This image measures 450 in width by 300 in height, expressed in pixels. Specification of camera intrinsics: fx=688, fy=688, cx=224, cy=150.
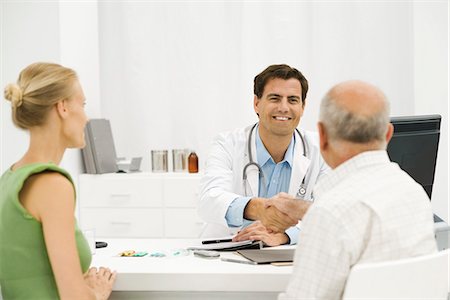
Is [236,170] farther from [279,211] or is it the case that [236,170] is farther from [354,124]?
[354,124]

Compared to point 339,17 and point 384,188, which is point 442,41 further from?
point 384,188

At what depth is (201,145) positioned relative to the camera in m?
5.00

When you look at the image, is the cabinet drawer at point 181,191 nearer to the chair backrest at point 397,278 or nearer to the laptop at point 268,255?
the laptop at point 268,255

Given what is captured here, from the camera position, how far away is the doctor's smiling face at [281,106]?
3.07 m

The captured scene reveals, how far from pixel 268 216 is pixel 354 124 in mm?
984

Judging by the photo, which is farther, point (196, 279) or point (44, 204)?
point (196, 279)

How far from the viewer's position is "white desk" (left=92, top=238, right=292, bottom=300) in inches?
83.1

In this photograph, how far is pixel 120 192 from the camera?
15.2 feet

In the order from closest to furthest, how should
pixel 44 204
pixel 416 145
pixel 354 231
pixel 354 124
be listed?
pixel 354 231 → pixel 354 124 → pixel 44 204 → pixel 416 145

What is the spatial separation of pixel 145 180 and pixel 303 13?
164 centimetres

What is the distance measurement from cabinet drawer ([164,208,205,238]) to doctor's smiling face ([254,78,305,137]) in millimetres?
1616

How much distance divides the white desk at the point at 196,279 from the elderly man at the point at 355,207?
411 millimetres

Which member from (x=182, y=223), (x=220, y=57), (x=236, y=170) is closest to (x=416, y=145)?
(x=236, y=170)

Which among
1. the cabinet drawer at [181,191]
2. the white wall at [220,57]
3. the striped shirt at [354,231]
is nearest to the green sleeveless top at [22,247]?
the striped shirt at [354,231]
